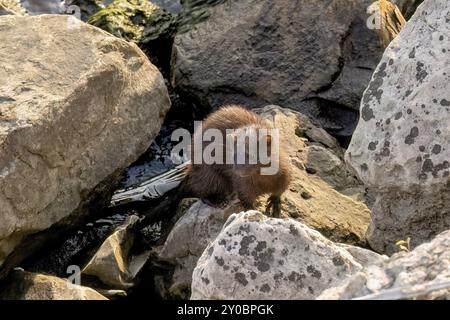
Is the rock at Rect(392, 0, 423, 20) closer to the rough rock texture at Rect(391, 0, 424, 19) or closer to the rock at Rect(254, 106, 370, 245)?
the rough rock texture at Rect(391, 0, 424, 19)

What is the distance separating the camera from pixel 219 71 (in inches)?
308

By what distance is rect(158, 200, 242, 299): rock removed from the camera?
5.90 m

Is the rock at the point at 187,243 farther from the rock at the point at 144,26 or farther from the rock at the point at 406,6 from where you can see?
the rock at the point at 406,6

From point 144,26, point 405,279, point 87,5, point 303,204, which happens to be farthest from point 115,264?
point 87,5

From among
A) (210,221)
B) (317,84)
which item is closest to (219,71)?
(317,84)

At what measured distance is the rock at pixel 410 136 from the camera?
5289 millimetres

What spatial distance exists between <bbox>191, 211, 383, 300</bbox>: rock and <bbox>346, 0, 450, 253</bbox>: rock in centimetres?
91

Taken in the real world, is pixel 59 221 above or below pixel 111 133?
below

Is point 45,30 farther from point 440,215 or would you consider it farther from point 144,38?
point 440,215

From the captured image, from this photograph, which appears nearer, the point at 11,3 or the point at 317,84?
the point at 317,84

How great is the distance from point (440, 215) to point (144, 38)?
408 cm

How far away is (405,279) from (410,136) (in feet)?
4.93

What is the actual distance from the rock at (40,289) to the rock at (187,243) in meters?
0.63
